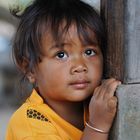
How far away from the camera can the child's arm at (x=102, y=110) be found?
1.58 m

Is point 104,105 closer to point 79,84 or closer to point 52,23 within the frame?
point 79,84

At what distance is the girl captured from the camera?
1.70 meters

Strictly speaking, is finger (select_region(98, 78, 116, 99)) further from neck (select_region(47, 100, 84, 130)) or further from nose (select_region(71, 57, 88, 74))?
neck (select_region(47, 100, 84, 130))

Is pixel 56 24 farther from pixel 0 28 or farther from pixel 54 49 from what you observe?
pixel 0 28

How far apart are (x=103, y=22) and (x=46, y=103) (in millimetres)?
424

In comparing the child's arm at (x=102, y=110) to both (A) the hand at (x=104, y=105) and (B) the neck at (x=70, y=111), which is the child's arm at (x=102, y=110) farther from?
(B) the neck at (x=70, y=111)

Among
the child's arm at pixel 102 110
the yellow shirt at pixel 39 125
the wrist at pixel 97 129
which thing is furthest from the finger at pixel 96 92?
the yellow shirt at pixel 39 125

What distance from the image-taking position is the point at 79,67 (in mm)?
1716

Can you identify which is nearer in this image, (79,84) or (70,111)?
(79,84)

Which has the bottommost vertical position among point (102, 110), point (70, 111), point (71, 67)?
point (70, 111)

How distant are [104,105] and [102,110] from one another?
0.02 meters

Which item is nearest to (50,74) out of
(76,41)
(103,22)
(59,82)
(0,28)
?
(59,82)

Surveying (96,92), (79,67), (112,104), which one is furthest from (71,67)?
(112,104)

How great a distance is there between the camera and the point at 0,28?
7.04 meters
